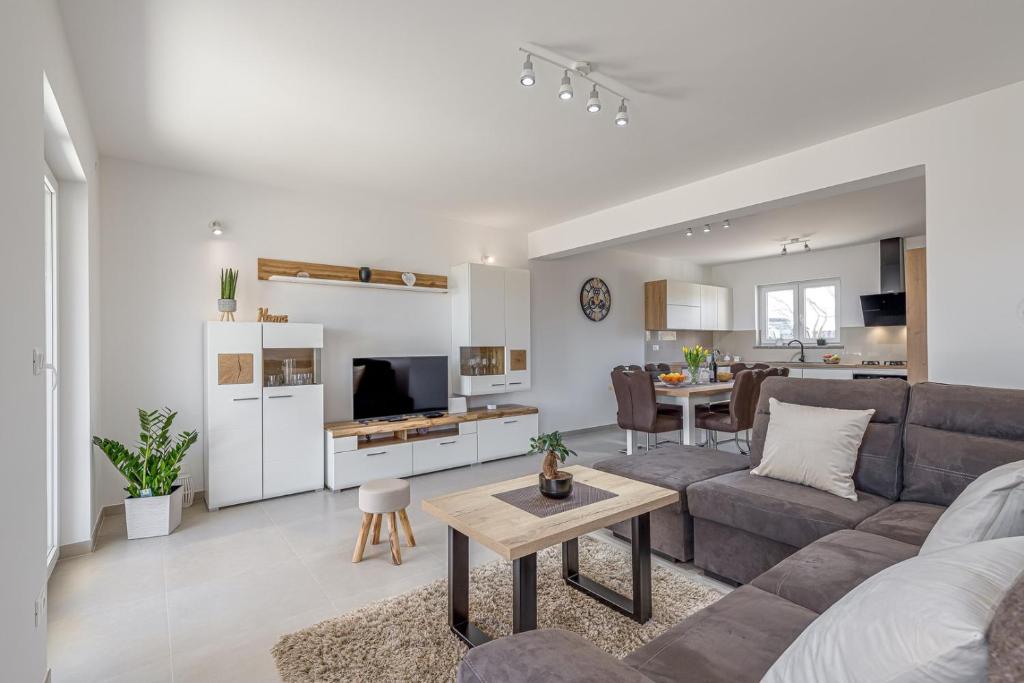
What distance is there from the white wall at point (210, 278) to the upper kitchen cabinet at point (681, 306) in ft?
11.5

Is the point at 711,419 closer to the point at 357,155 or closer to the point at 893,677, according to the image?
the point at 357,155

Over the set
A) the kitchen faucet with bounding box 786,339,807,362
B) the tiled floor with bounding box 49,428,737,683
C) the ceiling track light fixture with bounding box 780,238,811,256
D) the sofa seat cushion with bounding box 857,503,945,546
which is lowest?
the tiled floor with bounding box 49,428,737,683

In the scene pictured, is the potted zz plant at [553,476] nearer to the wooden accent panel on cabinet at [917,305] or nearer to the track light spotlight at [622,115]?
the track light spotlight at [622,115]

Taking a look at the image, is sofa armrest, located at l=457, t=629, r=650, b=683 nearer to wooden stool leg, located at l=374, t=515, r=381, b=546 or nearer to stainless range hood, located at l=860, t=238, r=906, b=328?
wooden stool leg, located at l=374, t=515, r=381, b=546

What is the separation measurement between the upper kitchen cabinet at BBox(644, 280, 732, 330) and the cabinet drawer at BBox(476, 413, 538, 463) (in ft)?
9.52

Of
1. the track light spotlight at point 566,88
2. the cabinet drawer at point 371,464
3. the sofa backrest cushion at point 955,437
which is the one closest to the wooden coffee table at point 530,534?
the sofa backrest cushion at point 955,437

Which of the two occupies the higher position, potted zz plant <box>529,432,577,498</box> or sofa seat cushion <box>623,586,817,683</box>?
potted zz plant <box>529,432,577,498</box>

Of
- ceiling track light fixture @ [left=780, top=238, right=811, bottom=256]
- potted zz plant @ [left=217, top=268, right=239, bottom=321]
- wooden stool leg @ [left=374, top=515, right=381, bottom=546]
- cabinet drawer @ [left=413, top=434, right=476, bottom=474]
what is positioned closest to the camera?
wooden stool leg @ [left=374, top=515, right=381, bottom=546]

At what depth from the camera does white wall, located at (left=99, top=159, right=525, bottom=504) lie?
3729 mm

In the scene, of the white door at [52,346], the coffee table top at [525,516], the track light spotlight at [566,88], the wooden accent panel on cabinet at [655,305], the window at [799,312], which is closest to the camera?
the coffee table top at [525,516]

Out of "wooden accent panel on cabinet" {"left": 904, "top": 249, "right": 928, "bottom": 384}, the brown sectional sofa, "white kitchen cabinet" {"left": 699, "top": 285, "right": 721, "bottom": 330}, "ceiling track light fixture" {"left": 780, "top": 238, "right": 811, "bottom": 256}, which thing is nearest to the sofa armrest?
the brown sectional sofa

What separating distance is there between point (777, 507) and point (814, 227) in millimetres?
4864

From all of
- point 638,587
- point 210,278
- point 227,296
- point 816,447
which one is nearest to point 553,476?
point 638,587

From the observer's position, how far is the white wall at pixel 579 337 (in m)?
6.32
